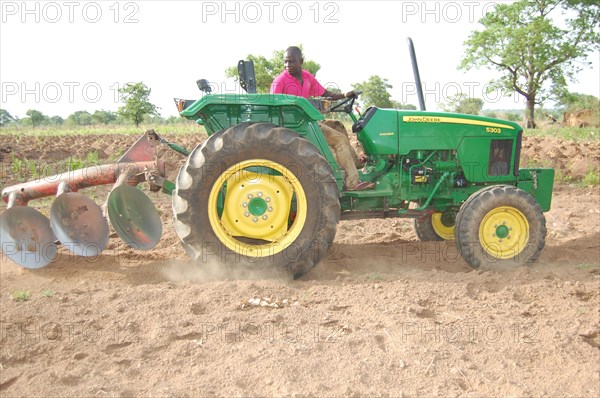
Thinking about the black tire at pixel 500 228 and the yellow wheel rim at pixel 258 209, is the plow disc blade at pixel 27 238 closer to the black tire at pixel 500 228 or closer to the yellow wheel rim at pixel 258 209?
the yellow wheel rim at pixel 258 209

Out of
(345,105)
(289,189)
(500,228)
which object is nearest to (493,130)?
(500,228)

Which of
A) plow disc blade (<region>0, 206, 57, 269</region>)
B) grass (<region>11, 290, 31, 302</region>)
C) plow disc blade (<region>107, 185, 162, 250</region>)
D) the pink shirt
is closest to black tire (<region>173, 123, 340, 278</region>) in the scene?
plow disc blade (<region>107, 185, 162, 250</region>)

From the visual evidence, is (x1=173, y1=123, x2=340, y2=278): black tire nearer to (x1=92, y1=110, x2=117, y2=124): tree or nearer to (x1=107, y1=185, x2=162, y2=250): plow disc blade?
(x1=107, y1=185, x2=162, y2=250): plow disc blade

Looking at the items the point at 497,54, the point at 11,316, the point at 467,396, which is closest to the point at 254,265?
the point at 11,316

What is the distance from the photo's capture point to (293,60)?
4840mm

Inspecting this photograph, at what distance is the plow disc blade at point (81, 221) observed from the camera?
4402 mm

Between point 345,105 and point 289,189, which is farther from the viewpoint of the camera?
point 345,105

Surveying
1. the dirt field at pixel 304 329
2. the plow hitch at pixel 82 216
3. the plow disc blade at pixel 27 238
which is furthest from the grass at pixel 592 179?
the plow disc blade at pixel 27 238

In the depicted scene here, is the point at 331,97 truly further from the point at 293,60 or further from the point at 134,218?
the point at 134,218

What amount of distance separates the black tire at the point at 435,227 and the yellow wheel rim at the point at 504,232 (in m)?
1.04

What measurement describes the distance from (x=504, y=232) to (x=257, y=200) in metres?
2.20

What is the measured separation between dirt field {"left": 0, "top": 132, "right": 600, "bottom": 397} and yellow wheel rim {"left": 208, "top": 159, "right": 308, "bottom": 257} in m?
0.33

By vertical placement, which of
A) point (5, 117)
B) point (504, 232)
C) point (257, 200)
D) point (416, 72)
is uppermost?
point (416, 72)

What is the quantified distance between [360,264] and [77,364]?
2.69 metres
